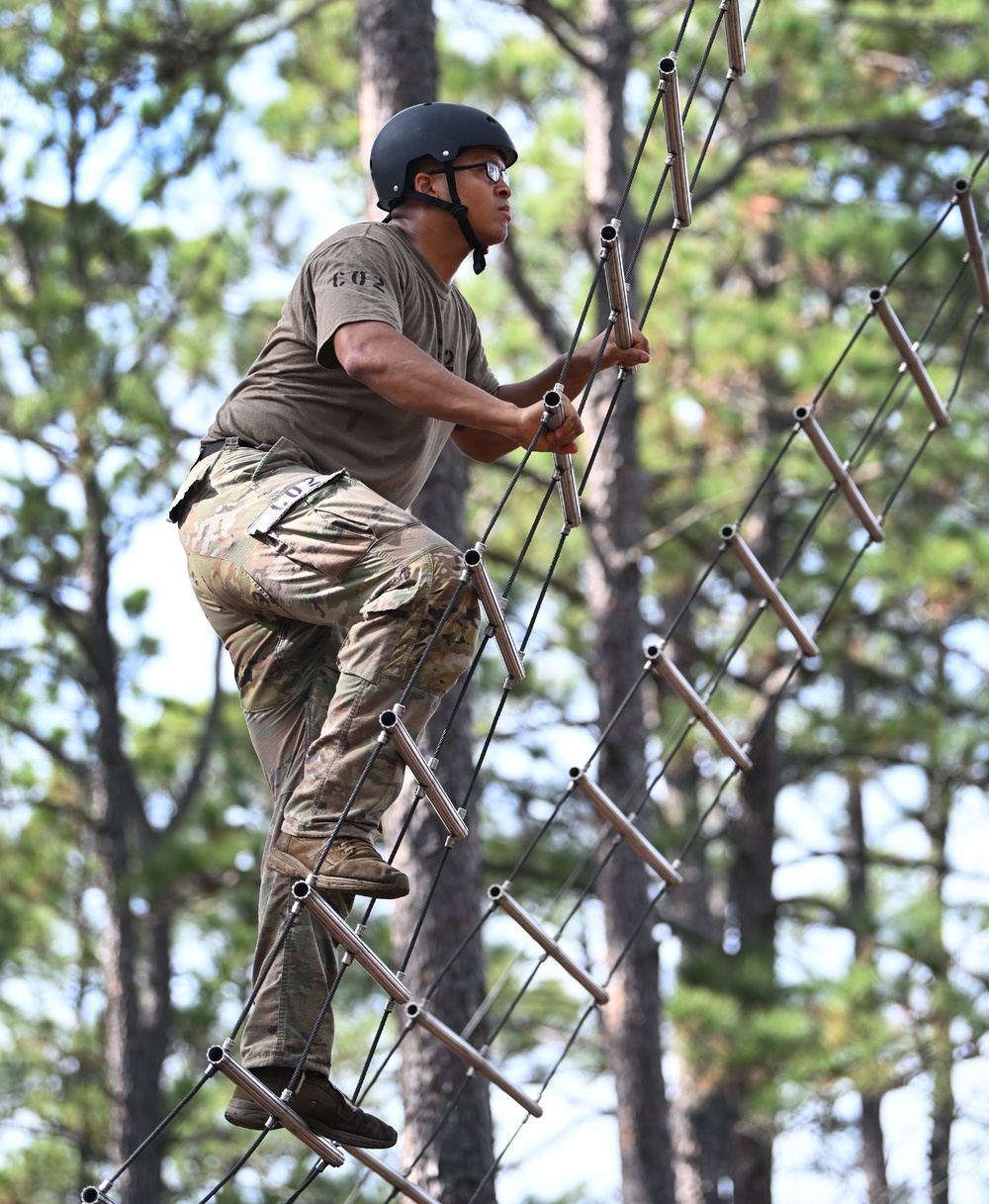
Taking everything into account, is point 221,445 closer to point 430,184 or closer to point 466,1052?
point 430,184

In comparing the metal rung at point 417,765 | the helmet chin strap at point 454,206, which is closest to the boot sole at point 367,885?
the metal rung at point 417,765

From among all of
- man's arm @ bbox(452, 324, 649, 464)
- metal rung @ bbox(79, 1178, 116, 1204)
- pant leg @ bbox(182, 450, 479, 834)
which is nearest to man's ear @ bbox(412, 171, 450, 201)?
man's arm @ bbox(452, 324, 649, 464)

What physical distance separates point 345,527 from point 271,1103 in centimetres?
96

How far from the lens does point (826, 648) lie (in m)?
11.7

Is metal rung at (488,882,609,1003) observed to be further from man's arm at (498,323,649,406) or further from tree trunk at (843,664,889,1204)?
tree trunk at (843,664,889,1204)

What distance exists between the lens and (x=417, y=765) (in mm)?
3037

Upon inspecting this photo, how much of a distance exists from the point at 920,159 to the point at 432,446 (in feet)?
29.3

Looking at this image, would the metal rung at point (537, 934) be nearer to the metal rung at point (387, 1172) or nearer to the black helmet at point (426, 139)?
the metal rung at point (387, 1172)

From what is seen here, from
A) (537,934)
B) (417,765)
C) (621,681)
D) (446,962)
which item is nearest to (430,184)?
(417,765)

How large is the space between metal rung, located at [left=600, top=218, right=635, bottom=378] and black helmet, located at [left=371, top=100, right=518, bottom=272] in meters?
0.26

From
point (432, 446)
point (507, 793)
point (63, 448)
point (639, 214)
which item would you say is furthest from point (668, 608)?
point (432, 446)

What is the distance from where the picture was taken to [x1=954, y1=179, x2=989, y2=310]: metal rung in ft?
14.2

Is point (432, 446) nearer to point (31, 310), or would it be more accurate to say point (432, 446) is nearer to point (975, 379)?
point (31, 310)

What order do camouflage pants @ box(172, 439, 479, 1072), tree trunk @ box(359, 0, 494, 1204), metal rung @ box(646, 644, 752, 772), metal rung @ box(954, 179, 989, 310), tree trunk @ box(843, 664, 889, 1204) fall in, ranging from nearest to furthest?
camouflage pants @ box(172, 439, 479, 1072)
metal rung @ box(646, 644, 752, 772)
metal rung @ box(954, 179, 989, 310)
tree trunk @ box(359, 0, 494, 1204)
tree trunk @ box(843, 664, 889, 1204)
